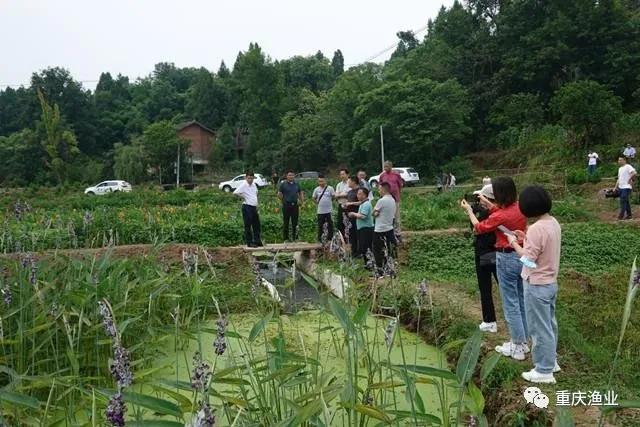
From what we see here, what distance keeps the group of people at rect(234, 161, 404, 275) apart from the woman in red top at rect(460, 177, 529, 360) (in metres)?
1.57

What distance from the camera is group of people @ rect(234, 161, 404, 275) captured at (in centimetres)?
649

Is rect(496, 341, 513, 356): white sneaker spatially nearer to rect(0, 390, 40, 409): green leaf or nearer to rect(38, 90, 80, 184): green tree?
rect(0, 390, 40, 409): green leaf

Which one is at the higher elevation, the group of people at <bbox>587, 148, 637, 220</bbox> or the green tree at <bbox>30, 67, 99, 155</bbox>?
the green tree at <bbox>30, 67, 99, 155</bbox>

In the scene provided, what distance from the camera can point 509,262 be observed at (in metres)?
3.83

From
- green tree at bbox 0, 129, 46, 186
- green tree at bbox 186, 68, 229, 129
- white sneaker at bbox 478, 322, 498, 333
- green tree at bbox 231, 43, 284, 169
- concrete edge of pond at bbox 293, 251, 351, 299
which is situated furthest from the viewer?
green tree at bbox 186, 68, 229, 129

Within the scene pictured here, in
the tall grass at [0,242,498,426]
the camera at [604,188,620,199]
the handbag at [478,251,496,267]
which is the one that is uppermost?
the camera at [604,188,620,199]

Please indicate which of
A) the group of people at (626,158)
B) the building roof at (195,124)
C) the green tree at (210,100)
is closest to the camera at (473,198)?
the group of people at (626,158)

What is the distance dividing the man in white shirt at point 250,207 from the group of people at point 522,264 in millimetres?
4895

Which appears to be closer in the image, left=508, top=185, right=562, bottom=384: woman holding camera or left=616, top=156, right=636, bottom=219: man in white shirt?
left=508, top=185, right=562, bottom=384: woman holding camera

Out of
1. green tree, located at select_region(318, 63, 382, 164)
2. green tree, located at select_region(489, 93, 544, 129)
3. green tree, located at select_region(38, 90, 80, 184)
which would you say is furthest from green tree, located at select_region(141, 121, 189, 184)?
green tree, located at select_region(489, 93, 544, 129)

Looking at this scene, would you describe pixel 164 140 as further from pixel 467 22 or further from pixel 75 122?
pixel 467 22

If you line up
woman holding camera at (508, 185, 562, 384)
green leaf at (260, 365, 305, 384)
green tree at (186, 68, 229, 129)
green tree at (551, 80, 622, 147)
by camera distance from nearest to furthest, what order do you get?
green leaf at (260, 365, 305, 384), woman holding camera at (508, 185, 562, 384), green tree at (551, 80, 622, 147), green tree at (186, 68, 229, 129)

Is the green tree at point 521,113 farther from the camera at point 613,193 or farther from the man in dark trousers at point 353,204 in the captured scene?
the man in dark trousers at point 353,204

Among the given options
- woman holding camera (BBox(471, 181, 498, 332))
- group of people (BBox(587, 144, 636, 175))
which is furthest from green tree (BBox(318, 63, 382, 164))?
woman holding camera (BBox(471, 181, 498, 332))
